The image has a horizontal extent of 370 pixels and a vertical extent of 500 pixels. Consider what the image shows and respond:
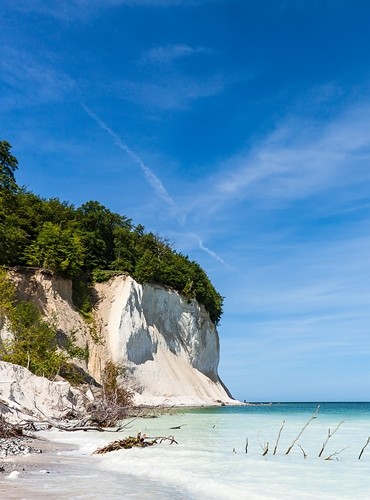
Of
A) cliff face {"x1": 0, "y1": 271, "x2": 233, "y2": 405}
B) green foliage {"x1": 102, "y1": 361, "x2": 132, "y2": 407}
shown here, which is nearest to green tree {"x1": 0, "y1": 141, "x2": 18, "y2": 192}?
Answer: cliff face {"x1": 0, "y1": 271, "x2": 233, "y2": 405}

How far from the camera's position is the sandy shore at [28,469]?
25.9ft

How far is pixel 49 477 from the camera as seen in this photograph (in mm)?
9391

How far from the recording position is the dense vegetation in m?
39.9

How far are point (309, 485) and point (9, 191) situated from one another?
38799mm

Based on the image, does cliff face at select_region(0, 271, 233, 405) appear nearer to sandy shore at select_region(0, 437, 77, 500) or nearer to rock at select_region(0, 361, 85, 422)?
rock at select_region(0, 361, 85, 422)

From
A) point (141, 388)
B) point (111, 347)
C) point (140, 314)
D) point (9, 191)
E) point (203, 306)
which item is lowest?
point (141, 388)

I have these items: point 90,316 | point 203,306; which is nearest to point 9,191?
point 90,316

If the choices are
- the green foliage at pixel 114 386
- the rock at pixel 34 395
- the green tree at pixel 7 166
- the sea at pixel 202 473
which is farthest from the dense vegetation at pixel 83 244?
the sea at pixel 202 473

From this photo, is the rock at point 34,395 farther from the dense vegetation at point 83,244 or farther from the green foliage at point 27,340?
the dense vegetation at point 83,244

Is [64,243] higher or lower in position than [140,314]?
A: higher

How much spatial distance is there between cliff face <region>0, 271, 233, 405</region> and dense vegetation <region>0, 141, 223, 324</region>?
145cm

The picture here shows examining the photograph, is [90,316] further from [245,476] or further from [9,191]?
[245,476]

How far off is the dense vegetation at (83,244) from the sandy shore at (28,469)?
87.0 feet

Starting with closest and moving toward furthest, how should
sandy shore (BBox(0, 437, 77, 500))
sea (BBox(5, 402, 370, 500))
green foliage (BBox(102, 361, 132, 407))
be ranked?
sandy shore (BBox(0, 437, 77, 500)) → sea (BBox(5, 402, 370, 500)) → green foliage (BBox(102, 361, 132, 407))
